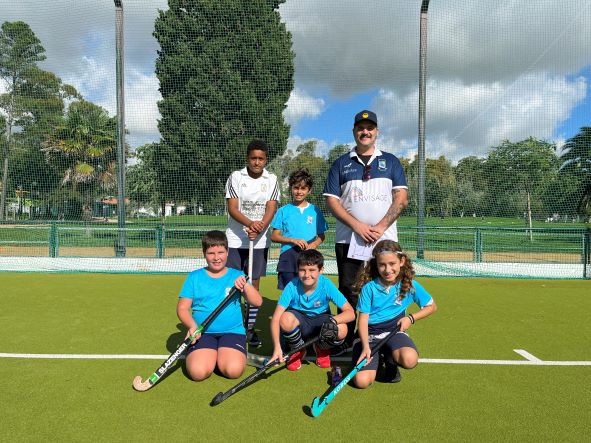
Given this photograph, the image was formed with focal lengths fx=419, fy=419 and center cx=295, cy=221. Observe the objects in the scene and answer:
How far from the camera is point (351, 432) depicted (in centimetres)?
228

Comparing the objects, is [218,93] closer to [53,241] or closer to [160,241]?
[160,241]

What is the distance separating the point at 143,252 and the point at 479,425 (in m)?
8.75

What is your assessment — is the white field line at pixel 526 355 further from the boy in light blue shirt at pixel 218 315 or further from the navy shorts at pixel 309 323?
the boy in light blue shirt at pixel 218 315

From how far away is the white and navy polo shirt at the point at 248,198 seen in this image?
3922 millimetres

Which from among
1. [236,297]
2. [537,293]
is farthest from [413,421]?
[537,293]

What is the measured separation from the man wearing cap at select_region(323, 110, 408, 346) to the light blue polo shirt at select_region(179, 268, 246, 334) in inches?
38.0

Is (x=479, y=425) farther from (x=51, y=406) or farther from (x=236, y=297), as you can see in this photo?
(x=51, y=406)

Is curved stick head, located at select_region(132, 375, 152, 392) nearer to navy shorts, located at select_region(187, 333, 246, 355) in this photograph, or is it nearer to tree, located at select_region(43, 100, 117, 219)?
navy shorts, located at select_region(187, 333, 246, 355)

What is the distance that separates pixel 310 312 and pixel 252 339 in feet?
2.76

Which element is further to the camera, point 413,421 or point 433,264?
point 433,264

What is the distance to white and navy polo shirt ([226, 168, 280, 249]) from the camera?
392cm

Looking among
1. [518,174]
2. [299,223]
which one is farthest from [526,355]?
[518,174]

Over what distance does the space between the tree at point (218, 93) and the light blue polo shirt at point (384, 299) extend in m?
7.55

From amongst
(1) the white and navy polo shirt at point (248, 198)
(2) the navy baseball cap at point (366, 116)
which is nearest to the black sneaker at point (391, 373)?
(1) the white and navy polo shirt at point (248, 198)
